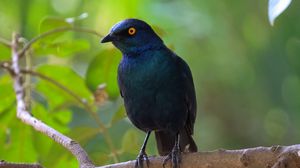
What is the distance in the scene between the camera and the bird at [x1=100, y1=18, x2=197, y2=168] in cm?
386

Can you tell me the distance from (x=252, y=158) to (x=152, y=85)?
3.75 ft

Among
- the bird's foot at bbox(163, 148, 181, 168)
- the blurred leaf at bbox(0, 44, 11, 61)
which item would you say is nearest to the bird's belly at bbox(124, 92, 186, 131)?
the bird's foot at bbox(163, 148, 181, 168)

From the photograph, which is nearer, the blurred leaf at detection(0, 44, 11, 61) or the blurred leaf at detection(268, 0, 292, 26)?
the blurred leaf at detection(268, 0, 292, 26)

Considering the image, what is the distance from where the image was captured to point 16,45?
4344mm

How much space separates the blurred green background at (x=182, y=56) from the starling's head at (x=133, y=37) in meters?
0.29

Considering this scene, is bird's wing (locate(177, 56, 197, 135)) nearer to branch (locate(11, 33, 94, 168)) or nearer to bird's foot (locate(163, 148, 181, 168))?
bird's foot (locate(163, 148, 181, 168))

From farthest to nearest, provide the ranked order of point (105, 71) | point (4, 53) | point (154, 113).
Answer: point (4, 53)
point (105, 71)
point (154, 113)

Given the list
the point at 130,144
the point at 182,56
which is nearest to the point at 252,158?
the point at 130,144

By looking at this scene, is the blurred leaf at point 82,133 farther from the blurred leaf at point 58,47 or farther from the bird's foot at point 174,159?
the bird's foot at point 174,159

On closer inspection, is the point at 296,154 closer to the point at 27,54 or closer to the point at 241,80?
the point at 27,54

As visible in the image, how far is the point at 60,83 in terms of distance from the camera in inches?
172

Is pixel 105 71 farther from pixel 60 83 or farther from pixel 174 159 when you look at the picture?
pixel 174 159

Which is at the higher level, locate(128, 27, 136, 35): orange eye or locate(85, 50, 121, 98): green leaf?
locate(128, 27, 136, 35): orange eye

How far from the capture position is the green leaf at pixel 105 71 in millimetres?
4273
